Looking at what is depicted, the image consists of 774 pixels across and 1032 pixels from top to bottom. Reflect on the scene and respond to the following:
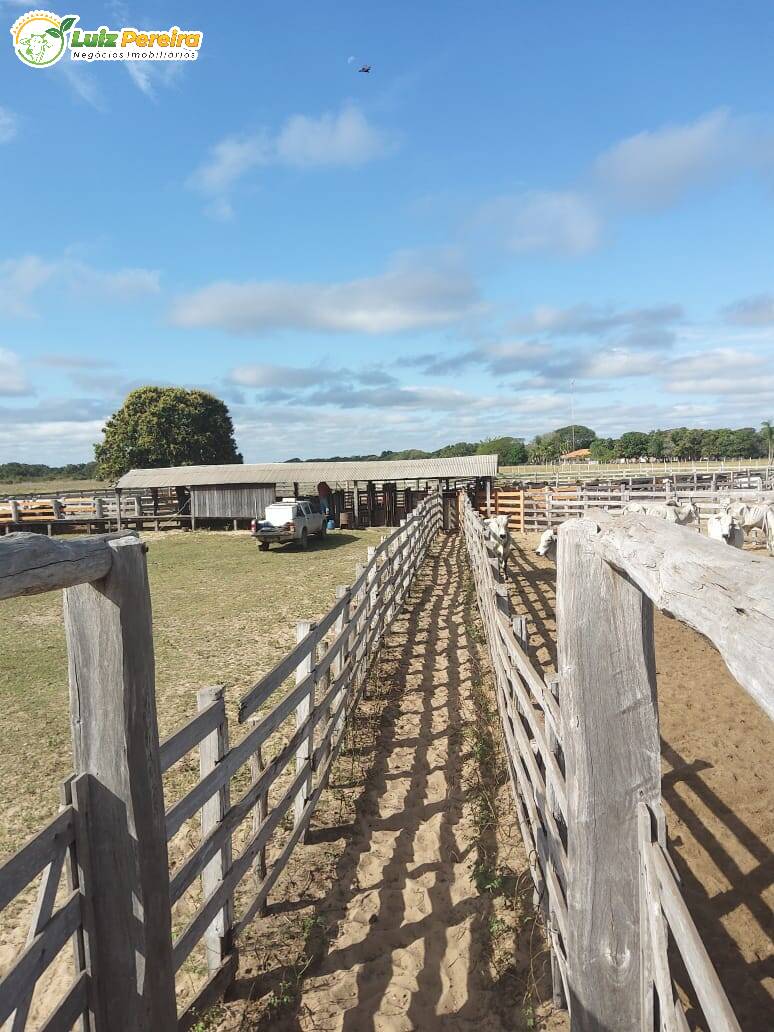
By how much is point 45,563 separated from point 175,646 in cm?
850

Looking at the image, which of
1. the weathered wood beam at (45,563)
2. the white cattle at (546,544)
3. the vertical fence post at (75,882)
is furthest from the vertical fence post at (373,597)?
the white cattle at (546,544)

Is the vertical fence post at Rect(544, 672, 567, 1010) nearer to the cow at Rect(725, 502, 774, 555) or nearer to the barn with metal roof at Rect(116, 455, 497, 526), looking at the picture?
the cow at Rect(725, 502, 774, 555)

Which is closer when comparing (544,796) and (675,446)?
(544,796)

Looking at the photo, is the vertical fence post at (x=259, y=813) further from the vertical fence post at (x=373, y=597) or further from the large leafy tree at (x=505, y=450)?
the large leafy tree at (x=505, y=450)

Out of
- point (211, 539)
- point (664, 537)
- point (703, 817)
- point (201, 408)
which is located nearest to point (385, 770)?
point (703, 817)

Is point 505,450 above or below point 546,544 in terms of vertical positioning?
above

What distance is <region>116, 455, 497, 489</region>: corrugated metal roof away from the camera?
28234mm

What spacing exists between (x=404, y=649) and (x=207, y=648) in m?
2.96

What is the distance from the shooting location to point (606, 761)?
197 centimetres

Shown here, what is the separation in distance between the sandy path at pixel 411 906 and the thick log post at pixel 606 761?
137 cm

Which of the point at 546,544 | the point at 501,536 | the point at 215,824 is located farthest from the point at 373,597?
the point at 501,536

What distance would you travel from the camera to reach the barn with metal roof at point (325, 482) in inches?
1131

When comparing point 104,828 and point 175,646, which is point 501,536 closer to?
point 175,646

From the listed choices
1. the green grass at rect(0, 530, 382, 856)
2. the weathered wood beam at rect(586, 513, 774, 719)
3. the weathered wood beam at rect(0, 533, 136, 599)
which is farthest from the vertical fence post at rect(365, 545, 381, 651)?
the weathered wood beam at rect(586, 513, 774, 719)
